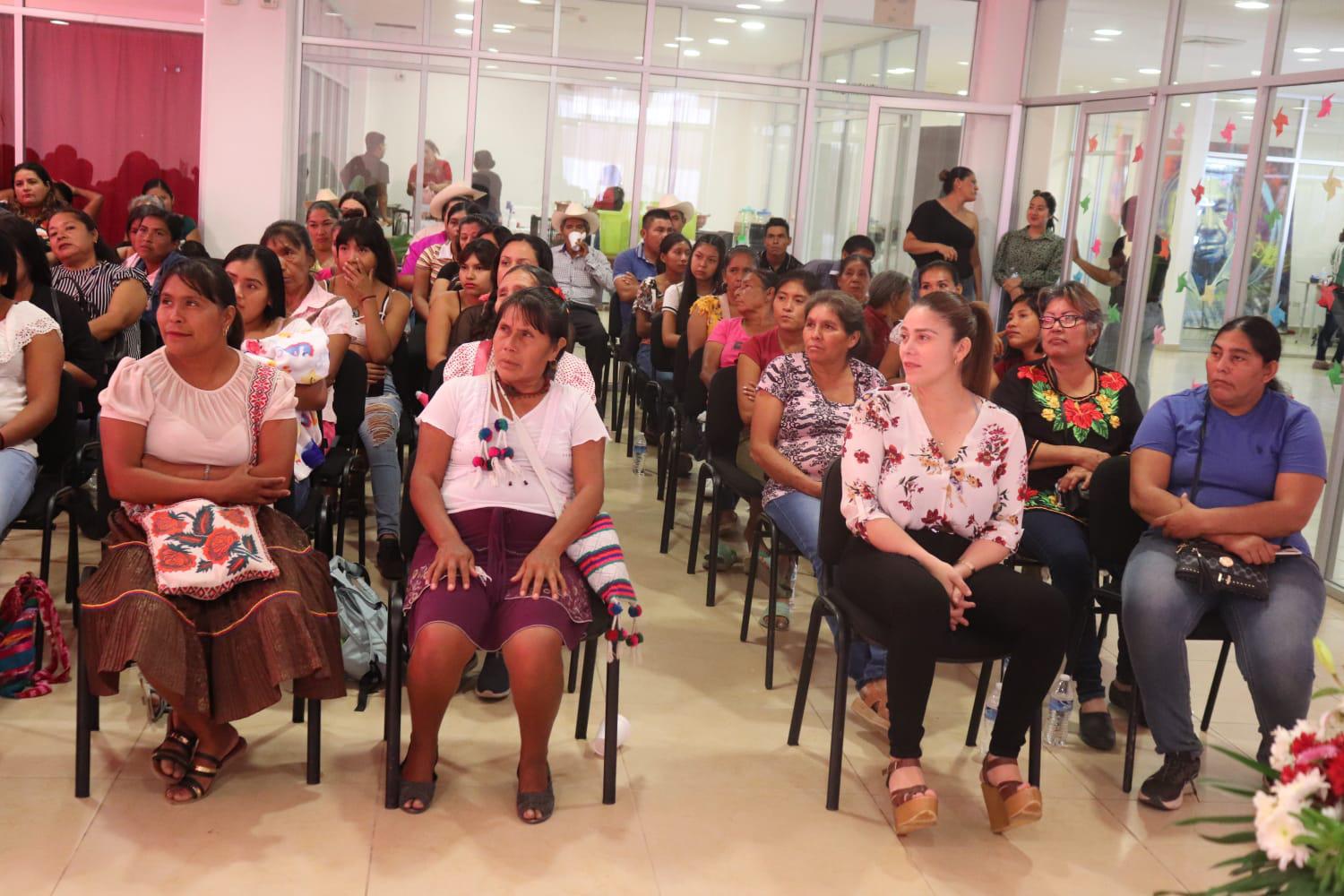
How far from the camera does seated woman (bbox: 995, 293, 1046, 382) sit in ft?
14.1

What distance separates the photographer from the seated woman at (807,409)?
4008mm

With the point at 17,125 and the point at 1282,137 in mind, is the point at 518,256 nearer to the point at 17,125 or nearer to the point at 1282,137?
the point at 1282,137

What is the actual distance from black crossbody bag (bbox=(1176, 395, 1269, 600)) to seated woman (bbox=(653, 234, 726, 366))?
355 centimetres

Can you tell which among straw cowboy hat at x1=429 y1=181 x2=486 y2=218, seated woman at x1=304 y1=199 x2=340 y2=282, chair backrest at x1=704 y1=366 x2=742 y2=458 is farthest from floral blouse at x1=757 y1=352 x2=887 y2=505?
straw cowboy hat at x1=429 y1=181 x2=486 y2=218

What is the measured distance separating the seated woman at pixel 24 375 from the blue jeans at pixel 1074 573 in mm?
2959

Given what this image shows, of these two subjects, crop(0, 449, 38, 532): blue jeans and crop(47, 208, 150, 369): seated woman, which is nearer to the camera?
crop(0, 449, 38, 532): blue jeans

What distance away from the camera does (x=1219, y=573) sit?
329 centimetres

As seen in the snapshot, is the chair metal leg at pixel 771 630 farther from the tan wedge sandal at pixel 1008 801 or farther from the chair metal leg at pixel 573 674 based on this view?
the tan wedge sandal at pixel 1008 801

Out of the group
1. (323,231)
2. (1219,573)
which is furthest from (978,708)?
(323,231)

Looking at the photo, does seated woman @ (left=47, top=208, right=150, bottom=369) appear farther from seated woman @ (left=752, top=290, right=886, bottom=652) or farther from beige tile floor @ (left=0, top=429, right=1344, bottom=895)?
seated woman @ (left=752, top=290, right=886, bottom=652)

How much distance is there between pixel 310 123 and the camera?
9766mm

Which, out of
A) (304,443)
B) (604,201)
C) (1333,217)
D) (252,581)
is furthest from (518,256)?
(604,201)

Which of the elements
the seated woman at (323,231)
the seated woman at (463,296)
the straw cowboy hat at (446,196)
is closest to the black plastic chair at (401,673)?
the seated woman at (463,296)

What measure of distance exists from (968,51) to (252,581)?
8699 mm
